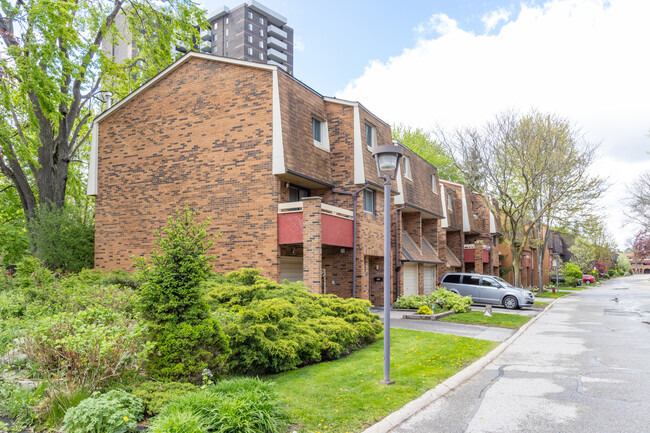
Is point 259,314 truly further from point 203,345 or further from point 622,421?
point 622,421

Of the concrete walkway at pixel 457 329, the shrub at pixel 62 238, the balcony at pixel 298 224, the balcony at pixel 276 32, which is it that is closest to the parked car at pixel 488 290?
the concrete walkway at pixel 457 329

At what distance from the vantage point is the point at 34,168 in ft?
72.0

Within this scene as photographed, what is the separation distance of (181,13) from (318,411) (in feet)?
74.9

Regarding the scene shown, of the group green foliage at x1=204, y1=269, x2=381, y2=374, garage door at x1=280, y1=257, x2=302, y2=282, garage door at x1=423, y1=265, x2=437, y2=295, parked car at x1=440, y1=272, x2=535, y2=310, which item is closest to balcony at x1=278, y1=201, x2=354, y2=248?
garage door at x1=280, y1=257, x2=302, y2=282

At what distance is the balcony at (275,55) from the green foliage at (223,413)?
234 ft

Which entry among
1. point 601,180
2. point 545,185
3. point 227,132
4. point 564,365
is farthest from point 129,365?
point 601,180

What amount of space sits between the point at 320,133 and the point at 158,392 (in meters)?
15.4

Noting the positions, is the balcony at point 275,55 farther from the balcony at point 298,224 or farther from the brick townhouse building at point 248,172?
the balcony at point 298,224

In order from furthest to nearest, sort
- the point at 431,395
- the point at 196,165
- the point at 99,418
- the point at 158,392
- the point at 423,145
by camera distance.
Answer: the point at 423,145 → the point at 196,165 → the point at 431,395 → the point at 158,392 → the point at 99,418

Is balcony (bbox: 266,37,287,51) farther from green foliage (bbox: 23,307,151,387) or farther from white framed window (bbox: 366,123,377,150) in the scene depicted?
green foliage (bbox: 23,307,151,387)

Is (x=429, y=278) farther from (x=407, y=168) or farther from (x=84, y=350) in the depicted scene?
(x=84, y=350)

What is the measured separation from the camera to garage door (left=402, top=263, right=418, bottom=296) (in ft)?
82.3

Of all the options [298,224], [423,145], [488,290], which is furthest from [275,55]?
[298,224]

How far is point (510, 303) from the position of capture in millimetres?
23703
